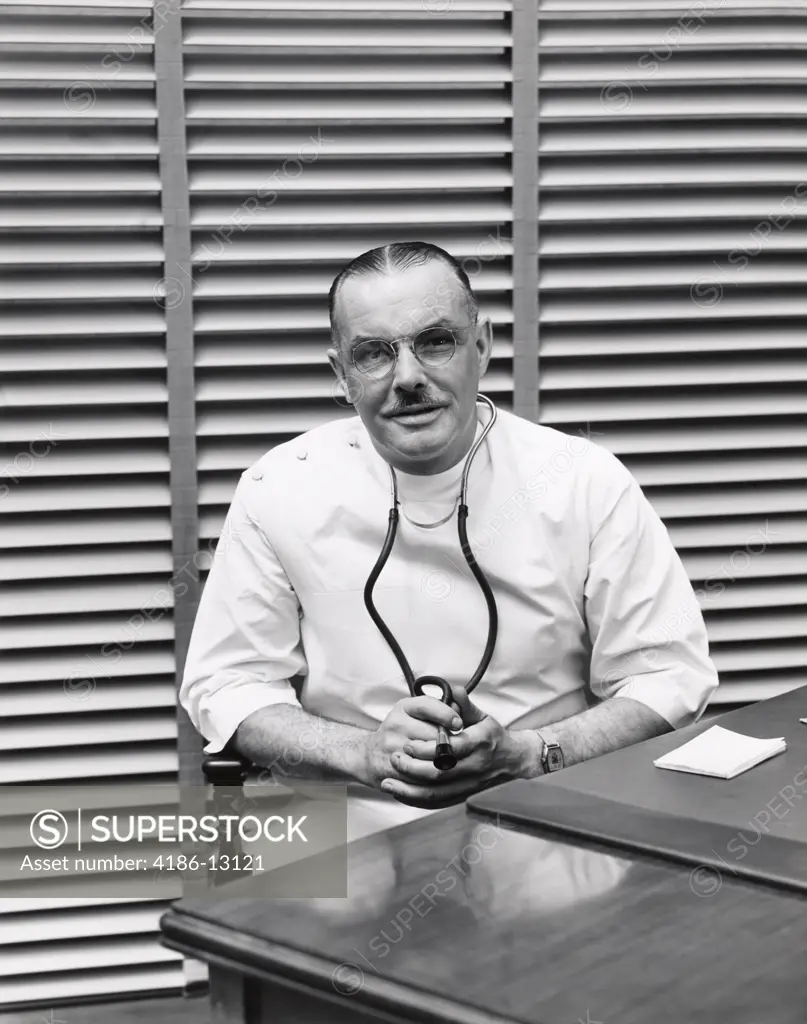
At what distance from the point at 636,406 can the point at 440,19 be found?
3.28 ft

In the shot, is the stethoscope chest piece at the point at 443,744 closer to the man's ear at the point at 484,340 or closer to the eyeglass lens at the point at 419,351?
the eyeglass lens at the point at 419,351

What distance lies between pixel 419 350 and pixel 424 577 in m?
0.41

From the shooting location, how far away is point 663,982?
93cm

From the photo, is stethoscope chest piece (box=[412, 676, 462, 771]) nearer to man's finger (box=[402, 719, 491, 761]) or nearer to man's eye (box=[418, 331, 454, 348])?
man's finger (box=[402, 719, 491, 761])

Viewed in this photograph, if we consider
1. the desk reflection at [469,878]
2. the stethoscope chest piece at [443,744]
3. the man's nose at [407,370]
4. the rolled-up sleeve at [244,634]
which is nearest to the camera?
the desk reflection at [469,878]

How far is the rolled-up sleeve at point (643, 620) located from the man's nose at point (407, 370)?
0.44 m

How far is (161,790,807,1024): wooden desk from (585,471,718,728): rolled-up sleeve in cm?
82

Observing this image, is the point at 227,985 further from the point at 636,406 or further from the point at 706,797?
the point at 636,406

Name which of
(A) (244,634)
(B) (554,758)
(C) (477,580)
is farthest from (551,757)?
(A) (244,634)

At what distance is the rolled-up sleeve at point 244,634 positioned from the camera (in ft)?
6.85

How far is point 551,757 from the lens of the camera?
1.83 m

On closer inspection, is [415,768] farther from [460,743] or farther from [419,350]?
[419,350]

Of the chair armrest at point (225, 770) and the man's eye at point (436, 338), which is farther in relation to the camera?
the man's eye at point (436, 338)

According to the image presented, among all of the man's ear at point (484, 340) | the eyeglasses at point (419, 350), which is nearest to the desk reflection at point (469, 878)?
the eyeglasses at point (419, 350)
